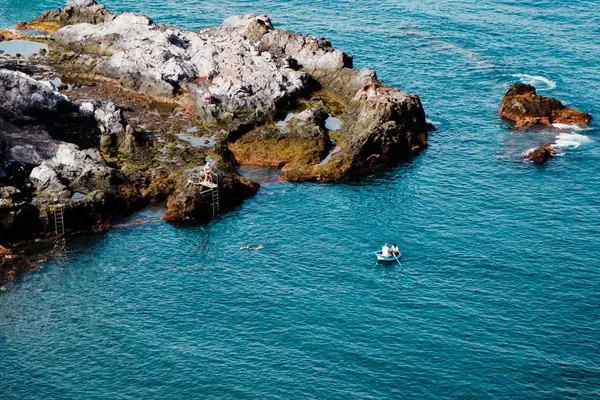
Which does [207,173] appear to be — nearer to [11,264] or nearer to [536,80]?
[11,264]

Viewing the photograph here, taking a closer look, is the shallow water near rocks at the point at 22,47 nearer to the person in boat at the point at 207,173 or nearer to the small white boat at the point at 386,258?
the person in boat at the point at 207,173

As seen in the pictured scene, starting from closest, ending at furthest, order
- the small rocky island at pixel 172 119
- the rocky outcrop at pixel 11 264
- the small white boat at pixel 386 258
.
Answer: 1. the rocky outcrop at pixel 11 264
2. the small white boat at pixel 386 258
3. the small rocky island at pixel 172 119

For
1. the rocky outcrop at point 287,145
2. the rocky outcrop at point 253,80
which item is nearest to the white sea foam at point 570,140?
the rocky outcrop at point 253,80

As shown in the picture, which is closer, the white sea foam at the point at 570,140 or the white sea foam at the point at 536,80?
the white sea foam at the point at 570,140

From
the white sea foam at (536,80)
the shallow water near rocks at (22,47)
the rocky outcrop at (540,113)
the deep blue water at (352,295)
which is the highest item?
the shallow water near rocks at (22,47)

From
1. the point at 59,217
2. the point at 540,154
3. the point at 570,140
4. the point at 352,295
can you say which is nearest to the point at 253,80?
the point at 59,217

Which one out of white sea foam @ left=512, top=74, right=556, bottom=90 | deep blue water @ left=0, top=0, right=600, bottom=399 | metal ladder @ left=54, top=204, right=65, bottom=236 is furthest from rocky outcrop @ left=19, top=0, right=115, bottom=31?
white sea foam @ left=512, top=74, right=556, bottom=90

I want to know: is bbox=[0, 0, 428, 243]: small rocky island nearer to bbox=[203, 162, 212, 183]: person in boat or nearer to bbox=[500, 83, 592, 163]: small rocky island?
bbox=[203, 162, 212, 183]: person in boat
